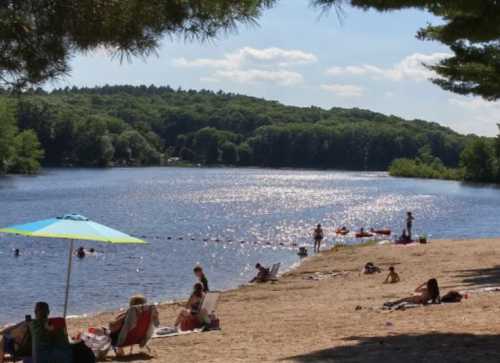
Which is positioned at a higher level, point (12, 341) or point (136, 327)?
point (136, 327)

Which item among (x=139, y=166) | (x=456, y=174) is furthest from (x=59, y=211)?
(x=139, y=166)

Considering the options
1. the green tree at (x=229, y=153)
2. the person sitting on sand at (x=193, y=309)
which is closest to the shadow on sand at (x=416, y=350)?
the person sitting on sand at (x=193, y=309)

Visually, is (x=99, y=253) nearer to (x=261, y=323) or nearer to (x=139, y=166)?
(x=261, y=323)

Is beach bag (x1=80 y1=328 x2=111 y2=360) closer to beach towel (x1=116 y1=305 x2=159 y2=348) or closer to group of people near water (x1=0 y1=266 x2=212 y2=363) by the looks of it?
group of people near water (x1=0 y1=266 x2=212 y2=363)

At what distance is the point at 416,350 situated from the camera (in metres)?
9.01

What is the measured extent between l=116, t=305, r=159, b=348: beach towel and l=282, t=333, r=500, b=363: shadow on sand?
218cm

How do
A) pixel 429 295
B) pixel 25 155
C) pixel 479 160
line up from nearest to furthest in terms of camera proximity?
1. pixel 429 295
2. pixel 25 155
3. pixel 479 160

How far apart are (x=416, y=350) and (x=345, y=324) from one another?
2.78m

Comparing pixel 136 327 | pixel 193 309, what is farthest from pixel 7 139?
pixel 136 327

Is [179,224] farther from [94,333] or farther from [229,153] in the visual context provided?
[229,153]

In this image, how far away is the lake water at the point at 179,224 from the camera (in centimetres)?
2494

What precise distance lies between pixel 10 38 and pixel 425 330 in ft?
20.7

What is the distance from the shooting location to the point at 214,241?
133ft

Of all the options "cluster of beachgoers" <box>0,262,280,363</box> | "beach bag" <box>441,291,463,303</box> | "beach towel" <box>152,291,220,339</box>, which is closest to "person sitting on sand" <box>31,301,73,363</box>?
"cluster of beachgoers" <box>0,262,280,363</box>
